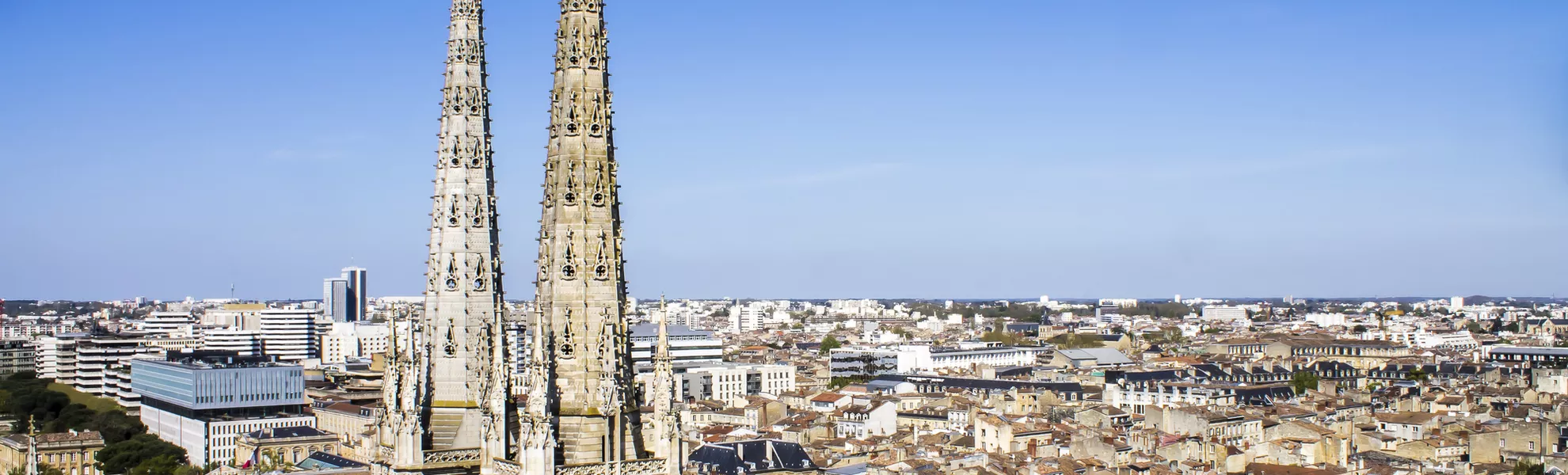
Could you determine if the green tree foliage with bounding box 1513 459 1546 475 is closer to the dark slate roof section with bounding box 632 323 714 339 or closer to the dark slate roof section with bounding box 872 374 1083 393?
the dark slate roof section with bounding box 872 374 1083 393

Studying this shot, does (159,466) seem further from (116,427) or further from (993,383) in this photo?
(993,383)

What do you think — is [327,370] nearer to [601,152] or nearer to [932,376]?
[932,376]

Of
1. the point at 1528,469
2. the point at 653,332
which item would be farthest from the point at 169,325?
the point at 1528,469

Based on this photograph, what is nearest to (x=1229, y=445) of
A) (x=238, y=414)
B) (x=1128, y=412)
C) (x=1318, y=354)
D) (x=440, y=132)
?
(x=1128, y=412)

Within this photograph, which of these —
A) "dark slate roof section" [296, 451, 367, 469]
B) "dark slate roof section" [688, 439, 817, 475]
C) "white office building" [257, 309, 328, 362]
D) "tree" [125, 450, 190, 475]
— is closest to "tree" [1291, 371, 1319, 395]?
"dark slate roof section" [688, 439, 817, 475]

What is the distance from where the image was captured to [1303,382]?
121 metres

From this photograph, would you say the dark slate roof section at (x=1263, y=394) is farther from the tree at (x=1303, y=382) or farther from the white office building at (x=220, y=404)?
the white office building at (x=220, y=404)

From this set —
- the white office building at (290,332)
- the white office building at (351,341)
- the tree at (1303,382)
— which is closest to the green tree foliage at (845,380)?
the tree at (1303,382)

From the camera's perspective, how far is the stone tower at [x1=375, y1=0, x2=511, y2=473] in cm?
2328

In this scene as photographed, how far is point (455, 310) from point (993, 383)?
96.9 metres

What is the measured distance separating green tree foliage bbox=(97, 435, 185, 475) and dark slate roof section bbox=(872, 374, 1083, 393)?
56.6 metres

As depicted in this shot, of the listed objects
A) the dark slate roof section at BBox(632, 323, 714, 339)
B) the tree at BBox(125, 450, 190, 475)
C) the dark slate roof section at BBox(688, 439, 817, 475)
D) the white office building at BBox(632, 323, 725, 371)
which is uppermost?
the dark slate roof section at BBox(632, 323, 714, 339)

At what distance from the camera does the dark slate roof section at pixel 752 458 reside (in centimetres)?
6025

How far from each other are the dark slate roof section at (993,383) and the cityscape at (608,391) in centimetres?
52
